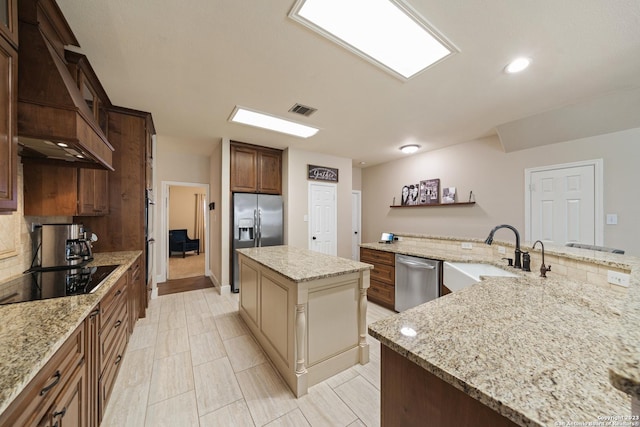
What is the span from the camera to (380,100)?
100 inches

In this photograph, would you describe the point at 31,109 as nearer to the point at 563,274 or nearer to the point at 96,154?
the point at 96,154

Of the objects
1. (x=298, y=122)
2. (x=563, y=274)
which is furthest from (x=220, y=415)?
(x=298, y=122)

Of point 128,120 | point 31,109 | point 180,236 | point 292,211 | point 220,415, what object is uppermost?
point 128,120

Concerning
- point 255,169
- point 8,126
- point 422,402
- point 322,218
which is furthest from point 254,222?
point 422,402

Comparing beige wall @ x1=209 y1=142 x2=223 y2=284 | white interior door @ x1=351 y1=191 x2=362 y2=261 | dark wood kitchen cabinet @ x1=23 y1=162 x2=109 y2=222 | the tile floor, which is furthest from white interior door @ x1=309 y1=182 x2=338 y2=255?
dark wood kitchen cabinet @ x1=23 y1=162 x2=109 y2=222

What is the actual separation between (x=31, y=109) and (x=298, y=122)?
2.40m

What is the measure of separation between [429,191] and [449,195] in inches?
15.2

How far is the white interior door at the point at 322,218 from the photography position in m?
4.56

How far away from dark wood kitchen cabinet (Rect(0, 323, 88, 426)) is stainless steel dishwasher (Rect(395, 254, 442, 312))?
2837 mm

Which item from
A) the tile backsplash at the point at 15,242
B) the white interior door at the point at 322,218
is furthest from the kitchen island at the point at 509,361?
the white interior door at the point at 322,218

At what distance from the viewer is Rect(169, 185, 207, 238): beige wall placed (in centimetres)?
789

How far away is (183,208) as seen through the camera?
318 inches

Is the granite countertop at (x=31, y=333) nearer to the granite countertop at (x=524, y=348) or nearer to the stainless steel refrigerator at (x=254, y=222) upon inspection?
the granite countertop at (x=524, y=348)

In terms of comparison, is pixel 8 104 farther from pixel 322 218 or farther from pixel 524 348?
pixel 322 218
